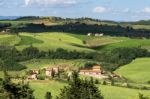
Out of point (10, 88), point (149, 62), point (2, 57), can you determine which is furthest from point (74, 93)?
point (2, 57)

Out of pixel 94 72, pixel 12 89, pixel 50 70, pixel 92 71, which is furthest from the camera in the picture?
pixel 92 71

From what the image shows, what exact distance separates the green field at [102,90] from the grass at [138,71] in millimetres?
37206

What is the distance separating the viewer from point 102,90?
104 m

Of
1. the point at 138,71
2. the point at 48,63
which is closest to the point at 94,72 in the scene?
the point at 138,71

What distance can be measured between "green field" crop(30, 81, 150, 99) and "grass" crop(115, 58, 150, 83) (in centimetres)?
3721

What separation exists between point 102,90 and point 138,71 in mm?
58799

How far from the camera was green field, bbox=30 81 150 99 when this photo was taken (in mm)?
97688

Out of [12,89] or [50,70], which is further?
[50,70]

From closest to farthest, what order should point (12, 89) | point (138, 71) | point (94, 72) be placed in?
point (12, 89) → point (94, 72) → point (138, 71)

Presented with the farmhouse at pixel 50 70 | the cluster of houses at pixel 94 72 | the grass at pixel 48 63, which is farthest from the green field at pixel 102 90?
the grass at pixel 48 63

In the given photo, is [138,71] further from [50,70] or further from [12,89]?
[12,89]

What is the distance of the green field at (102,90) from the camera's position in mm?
97688

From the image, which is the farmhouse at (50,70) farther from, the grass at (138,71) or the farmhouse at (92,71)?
the grass at (138,71)

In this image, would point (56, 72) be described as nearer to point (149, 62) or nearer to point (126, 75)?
point (126, 75)
